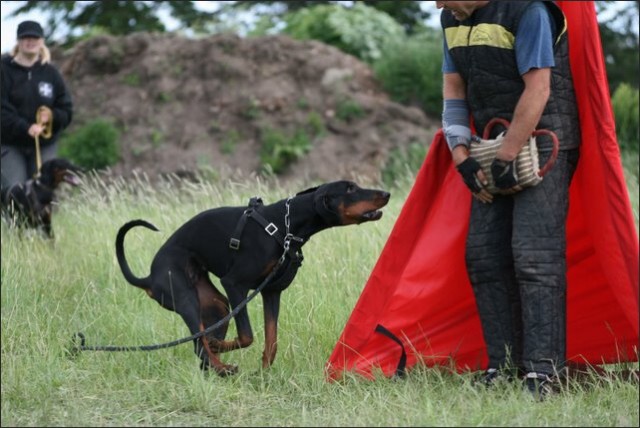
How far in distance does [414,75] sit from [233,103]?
2838 millimetres

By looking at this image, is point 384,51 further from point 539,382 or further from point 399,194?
point 539,382

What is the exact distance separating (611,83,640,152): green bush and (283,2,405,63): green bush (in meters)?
4.40

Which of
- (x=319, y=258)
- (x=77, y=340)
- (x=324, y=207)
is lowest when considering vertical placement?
(x=319, y=258)

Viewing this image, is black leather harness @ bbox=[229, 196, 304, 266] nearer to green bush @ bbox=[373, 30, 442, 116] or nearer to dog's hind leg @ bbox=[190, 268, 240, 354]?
dog's hind leg @ bbox=[190, 268, 240, 354]

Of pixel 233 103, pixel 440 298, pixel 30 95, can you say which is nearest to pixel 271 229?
pixel 440 298

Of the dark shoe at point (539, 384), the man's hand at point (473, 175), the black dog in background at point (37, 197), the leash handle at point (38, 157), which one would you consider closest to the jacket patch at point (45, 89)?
the leash handle at point (38, 157)

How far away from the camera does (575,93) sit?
481 centimetres

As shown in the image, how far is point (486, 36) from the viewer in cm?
470

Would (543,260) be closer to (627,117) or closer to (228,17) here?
(627,117)

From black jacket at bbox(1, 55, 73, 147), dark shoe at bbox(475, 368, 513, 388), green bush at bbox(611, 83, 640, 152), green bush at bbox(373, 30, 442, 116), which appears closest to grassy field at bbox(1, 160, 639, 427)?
dark shoe at bbox(475, 368, 513, 388)

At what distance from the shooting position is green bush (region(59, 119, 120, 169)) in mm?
14383

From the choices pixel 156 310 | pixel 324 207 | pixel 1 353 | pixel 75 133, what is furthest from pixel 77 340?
pixel 75 133

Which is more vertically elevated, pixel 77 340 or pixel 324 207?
pixel 324 207

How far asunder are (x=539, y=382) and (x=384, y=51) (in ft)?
40.8
